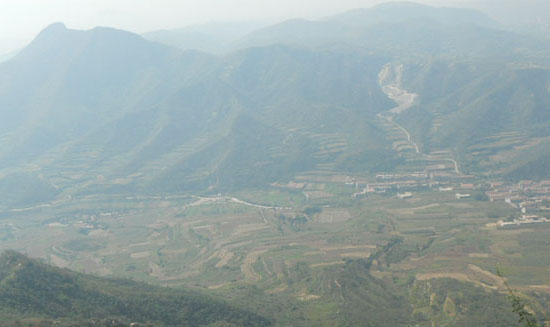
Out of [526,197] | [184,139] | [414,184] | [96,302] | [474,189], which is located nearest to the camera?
[96,302]

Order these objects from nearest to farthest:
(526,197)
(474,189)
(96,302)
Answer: (96,302) → (526,197) → (474,189)

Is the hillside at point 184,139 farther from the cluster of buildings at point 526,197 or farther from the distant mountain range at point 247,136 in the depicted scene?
the cluster of buildings at point 526,197

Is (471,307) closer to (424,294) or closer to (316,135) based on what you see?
(424,294)

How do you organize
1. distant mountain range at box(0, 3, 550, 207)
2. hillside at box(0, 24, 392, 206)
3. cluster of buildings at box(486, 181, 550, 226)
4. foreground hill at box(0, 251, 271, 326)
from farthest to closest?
hillside at box(0, 24, 392, 206), distant mountain range at box(0, 3, 550, 207), cluster of buildings at box(486, 181, 550, 226), foreground hill at box(0, 251, 271, 326)

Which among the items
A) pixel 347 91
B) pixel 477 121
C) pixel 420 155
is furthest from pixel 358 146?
pixel 347 91

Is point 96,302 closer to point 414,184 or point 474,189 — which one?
point 414,184

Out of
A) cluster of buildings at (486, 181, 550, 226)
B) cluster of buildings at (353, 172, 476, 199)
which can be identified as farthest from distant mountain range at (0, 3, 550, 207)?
cluster of buildings at (353, 172, 476, 199)

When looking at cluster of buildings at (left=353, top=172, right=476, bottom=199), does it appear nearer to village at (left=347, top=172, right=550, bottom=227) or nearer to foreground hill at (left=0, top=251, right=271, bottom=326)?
village at (left=347, top=172, right=550, bottom=227)

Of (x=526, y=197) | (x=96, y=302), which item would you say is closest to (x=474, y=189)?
(x=526, y=197)

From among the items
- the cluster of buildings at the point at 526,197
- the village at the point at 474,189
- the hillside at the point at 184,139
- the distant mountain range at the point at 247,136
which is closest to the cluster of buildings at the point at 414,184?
the village at the point at 474,189
